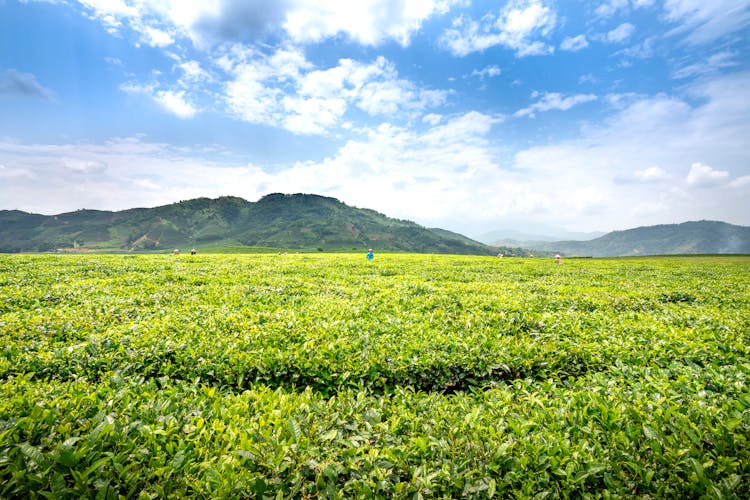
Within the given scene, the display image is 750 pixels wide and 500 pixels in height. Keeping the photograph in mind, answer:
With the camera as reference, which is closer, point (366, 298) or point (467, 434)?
point (467, 434)

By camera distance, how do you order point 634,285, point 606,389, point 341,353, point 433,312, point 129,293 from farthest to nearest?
point 634,285
point 129,293
point 433,312
point 341,353
point 606,389

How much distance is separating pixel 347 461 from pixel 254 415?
68.7 inches

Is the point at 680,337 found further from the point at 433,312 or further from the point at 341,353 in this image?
the point at 341,353

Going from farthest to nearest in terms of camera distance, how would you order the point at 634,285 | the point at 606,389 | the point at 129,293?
the point at 634,285
the point at 129,293
the point at 606,389

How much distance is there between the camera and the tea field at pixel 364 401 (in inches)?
134

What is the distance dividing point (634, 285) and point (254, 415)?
19.0 meters

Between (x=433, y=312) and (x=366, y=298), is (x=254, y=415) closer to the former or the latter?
(x=433, y=312)

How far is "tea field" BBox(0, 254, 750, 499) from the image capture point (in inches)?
134

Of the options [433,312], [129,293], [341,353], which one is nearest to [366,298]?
[433,312]

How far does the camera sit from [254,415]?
4.71m

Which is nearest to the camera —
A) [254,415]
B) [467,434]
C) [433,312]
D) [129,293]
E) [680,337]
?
[467,434]

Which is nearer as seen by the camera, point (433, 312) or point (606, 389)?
point (606, 389)

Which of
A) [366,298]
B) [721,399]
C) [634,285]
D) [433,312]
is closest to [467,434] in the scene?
[721,399]

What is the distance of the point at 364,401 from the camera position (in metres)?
4.96
